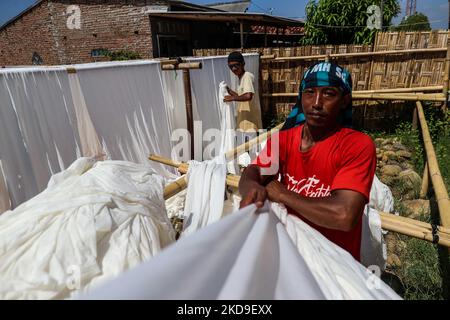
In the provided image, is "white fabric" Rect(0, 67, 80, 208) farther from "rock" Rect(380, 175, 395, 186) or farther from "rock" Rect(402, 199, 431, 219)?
"rock" Rect(380, 175, 395, 186)

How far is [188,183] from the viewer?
1996 millimetres

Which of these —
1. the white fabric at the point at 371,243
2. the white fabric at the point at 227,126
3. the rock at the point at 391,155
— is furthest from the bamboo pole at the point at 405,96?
the white fabric at the point at 371,243

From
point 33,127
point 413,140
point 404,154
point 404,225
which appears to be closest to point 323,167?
point 404,225

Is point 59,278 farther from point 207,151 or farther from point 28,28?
point 28,28

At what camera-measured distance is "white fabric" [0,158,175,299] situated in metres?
1.01

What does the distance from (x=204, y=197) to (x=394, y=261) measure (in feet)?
7.39

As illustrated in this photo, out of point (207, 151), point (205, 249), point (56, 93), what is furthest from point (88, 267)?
point (207, 151)

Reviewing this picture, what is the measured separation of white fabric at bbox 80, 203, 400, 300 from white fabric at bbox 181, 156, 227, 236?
731mm

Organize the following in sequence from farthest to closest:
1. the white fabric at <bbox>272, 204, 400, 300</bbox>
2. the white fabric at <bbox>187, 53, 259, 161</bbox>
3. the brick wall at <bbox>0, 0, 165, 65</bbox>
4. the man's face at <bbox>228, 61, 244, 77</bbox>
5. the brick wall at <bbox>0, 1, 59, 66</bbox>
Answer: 1. the brick wall at <bbox>0, 1, 59, 66</bbox>
2. the brick wall at <bbox>0, 0, 165, 65</bbox>
3. the white fabric at <bbox>187, 53, 259, 161</bbox>
4. the man's face at <bbox>228, 61, 244, 77</bbox>
5. the white fabric at <bbox>272, 204, 400, 300</bbox>

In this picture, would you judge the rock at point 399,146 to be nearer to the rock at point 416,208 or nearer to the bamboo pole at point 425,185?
the bamboo pole at point 425,185

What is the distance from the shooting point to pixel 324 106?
1.54m

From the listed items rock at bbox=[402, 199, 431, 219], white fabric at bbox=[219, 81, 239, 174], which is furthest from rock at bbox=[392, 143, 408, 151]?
white fabric at bbox=[219, 81, 239, 174]

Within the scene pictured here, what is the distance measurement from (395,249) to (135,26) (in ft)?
40.1

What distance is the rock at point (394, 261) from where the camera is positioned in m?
2.94
